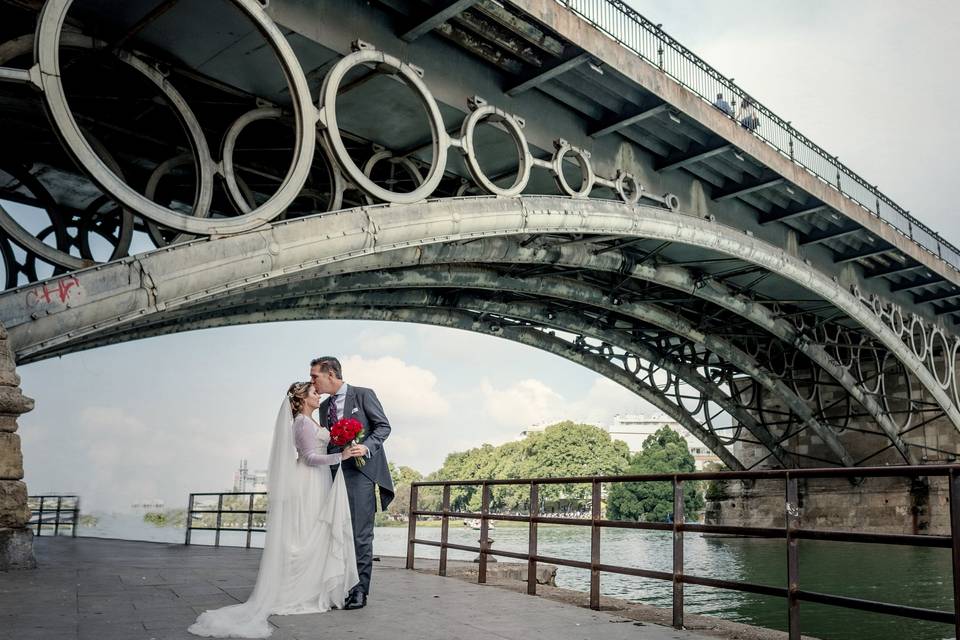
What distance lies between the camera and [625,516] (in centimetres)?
6956

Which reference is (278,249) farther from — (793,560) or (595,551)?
(793,560)

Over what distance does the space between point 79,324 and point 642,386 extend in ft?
79.8

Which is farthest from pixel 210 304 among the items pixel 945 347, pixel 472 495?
pixel 472 495

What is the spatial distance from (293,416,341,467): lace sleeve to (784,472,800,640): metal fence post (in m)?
3.06

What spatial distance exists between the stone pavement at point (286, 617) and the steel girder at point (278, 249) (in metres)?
2.29

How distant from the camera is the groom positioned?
6043 mm

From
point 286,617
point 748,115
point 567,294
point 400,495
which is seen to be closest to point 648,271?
point 567,294

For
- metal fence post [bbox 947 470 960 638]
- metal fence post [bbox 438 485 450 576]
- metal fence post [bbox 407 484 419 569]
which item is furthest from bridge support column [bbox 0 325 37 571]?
metal fence post [bbox 947 470 960 638]

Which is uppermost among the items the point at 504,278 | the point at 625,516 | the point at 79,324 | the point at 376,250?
the point at 504,278

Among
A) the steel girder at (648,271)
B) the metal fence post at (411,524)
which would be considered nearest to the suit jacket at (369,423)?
the metal fence post at (411,524)

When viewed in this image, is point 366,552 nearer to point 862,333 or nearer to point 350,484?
point 350,484

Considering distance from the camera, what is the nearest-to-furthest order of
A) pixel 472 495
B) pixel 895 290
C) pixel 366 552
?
pixel 366 552
pixel 895 290
pixel 472 495

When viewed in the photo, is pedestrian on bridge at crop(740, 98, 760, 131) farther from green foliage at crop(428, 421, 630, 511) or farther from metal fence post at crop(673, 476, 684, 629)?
green foliage at crop(428, 421, 630, 511)

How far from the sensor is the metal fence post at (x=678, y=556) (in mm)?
5578
